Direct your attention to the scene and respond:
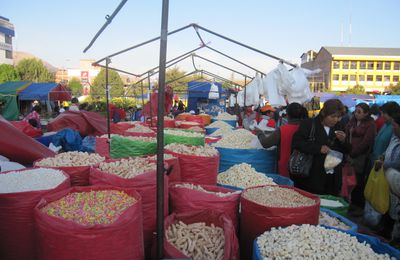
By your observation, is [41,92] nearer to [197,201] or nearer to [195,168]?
[195,168]

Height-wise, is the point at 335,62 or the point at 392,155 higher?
the point at 335,62

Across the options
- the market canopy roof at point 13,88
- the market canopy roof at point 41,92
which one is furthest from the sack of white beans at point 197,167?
the market canopy roof at point 13,88

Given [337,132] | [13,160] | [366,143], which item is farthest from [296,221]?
[366,143]

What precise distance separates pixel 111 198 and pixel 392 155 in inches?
134

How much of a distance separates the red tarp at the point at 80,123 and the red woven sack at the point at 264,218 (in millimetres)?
6616

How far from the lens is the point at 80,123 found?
8.41 metres

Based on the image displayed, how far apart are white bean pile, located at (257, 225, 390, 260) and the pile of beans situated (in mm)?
863

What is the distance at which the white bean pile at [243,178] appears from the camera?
138 inches

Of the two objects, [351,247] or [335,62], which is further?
[335,62]

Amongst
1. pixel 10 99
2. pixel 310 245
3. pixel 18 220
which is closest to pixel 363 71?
pixel 10 99

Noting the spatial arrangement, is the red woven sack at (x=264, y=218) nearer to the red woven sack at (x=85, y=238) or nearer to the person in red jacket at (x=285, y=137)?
the red woven sack at (x=85, y=238)

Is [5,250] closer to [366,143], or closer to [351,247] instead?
[351,247]

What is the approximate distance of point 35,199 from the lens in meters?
2.13

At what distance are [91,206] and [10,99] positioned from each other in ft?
54.8
